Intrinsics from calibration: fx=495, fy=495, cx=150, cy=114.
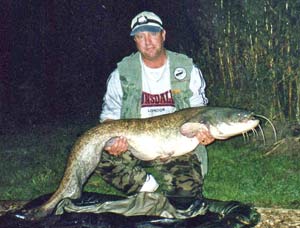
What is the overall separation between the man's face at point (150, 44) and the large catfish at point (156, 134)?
0.66 meters

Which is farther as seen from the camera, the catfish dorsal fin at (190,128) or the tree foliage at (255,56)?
the tree foliage at (255,56)

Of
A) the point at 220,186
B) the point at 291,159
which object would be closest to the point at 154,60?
the point at 220,186

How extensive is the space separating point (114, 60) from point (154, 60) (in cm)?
1070

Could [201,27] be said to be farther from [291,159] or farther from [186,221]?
[186,221]

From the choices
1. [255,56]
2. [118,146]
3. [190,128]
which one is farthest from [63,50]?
[190,128]

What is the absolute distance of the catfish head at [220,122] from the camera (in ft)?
12.8

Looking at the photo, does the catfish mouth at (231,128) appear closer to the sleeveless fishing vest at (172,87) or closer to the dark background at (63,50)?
the sleeveless fishing vest at (172,87)

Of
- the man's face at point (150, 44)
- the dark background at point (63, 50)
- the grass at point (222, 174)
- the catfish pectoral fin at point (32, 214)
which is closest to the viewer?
the catfish pectoral fin at point (32, 214)

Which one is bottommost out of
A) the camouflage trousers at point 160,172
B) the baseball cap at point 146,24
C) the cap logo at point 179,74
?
the camouflage trousers at point 160,172

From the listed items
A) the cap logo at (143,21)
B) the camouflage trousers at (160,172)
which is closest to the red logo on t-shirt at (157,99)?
the camouflage trousers at (160,172)

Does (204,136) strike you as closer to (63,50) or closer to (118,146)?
(118,146)

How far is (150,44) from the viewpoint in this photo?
4477mm

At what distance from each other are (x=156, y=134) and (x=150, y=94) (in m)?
0.56

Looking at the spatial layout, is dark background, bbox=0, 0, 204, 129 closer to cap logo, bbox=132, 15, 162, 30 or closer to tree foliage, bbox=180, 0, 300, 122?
tree foliage, bbox=180, 0, 300, 122
